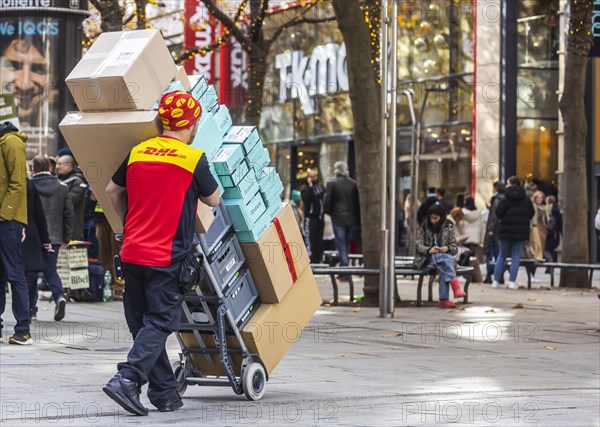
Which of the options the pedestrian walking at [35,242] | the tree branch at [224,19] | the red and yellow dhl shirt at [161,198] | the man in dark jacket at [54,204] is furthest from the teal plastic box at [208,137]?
the tree branch at [224,19]

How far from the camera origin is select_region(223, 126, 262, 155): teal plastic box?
8008 millimetres

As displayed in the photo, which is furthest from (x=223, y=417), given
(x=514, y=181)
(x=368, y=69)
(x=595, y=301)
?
(x=514, y=181)

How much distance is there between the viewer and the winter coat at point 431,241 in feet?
56.3

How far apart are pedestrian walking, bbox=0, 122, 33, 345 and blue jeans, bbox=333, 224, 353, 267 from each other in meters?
11.0

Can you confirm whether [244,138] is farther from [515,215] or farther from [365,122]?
[515,215]

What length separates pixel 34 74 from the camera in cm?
1956

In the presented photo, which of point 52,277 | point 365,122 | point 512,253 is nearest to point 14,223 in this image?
point 52,277

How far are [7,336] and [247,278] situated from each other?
193 inches

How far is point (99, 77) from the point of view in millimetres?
7613

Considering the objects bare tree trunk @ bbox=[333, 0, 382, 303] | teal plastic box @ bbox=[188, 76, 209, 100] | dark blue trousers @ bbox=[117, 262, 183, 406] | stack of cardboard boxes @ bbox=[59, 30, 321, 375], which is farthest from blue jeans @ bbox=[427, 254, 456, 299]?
dark blue trousers @ bbox=[117, 262, 183, 406]

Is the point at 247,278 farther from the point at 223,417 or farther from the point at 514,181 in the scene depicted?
the point at 514,181

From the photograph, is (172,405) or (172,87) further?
Result: (172,87)

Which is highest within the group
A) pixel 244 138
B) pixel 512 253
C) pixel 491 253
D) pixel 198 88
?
pixel 198 88

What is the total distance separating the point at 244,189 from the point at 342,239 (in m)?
14.5
